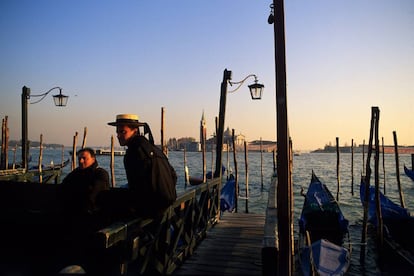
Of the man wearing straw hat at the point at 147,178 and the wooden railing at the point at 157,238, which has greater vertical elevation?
the man wearing straw hat at the point at 147,178

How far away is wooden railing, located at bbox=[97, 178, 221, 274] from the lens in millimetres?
2137

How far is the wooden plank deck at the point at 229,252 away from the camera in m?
3.55

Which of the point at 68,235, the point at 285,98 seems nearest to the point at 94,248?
the point at 68,235

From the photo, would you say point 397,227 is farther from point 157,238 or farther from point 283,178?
point 157,238

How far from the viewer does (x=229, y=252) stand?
4184 mm

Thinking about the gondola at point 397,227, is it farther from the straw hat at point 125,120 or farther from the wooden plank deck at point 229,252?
the straw hat at point 125,120

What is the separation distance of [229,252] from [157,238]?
5.77 ft

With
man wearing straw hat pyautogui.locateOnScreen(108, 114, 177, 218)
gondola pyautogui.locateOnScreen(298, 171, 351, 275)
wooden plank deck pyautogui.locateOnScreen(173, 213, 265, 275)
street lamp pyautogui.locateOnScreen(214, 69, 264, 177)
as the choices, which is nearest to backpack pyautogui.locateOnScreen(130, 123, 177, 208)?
man wearing straw hat pyautogui.locateOnScreen(108, 114, 177, 218)

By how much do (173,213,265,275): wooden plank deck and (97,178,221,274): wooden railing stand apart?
0.16 metres

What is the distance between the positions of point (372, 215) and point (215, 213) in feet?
24.0

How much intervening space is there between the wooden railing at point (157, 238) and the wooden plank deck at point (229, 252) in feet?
0.51

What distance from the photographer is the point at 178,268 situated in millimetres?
3564

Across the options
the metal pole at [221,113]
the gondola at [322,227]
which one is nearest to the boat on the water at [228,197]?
the gondola at [322,227]

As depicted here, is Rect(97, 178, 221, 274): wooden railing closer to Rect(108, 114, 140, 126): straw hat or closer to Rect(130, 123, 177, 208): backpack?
Rect(130, 123, 177, 208): backpack
